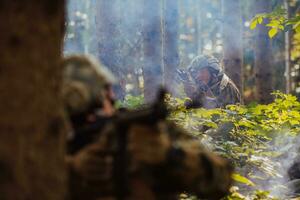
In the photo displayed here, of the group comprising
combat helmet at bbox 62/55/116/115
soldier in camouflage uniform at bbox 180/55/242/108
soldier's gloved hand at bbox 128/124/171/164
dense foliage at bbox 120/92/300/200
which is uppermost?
combat helmet at bbox 62/55/116/115

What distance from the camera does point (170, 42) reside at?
11844 millimetres

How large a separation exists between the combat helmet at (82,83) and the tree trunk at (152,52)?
758 centimetres

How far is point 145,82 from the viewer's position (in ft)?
36.1

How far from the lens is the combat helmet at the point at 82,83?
9.45 feet

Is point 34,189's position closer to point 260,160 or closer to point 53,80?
point 53,80

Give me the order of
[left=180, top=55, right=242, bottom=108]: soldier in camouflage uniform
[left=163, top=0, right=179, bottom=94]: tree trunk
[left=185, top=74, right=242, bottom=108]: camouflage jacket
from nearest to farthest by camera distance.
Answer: [left=185, top=74, right=242, bottom=108]: camouflage jacket → [left=180, top=55, right=242, bottom=108]: soldier in camouflage uniform → [left=163, top=0, right=179, bottom=94]: tree trunk

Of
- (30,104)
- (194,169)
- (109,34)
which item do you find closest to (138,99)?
(109,34)

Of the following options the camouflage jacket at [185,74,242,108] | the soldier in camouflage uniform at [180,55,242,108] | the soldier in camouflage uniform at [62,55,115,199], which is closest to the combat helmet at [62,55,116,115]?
the soldier in camouflage uniform at [62,55,115,199]

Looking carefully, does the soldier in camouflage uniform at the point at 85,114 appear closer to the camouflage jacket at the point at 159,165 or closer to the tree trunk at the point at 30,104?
the camouflage jacket at the point at 159,165

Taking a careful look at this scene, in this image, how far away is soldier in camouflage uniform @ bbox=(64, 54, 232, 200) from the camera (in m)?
2.73

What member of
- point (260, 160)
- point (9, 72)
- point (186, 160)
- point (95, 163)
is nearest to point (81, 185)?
point (95, 163)

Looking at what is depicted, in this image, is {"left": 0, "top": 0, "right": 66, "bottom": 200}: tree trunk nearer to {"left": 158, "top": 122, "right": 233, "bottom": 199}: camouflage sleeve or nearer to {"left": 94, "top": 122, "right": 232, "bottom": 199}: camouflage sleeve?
{"left": 94, "top": 122, "right": 232, "bottom": 199}: camouflage sleeve

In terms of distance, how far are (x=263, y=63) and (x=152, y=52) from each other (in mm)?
4156

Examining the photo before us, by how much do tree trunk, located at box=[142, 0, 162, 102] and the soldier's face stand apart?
0.91 metres
